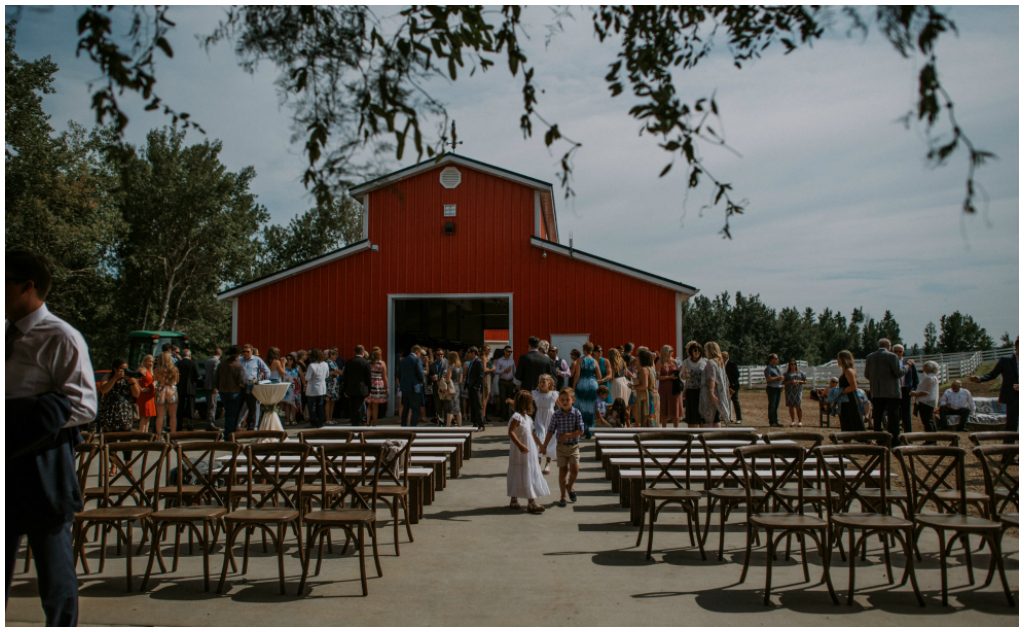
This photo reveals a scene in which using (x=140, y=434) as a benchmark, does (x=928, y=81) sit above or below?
above

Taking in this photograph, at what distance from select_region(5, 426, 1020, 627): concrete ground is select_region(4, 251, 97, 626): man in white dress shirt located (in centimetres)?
125

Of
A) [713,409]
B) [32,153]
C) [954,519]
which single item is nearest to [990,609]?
[954,519]

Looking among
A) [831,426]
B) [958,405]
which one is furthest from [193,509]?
[831,426]

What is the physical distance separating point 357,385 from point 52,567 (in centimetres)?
1202

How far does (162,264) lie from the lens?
41344mm

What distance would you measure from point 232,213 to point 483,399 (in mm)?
28556

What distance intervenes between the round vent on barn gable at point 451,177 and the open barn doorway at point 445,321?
4265 mm

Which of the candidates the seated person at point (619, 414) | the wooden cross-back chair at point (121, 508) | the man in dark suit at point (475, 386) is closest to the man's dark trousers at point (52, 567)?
the wooden cross-back chair at point (121, 508)

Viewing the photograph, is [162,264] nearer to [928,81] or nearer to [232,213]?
[232,213]

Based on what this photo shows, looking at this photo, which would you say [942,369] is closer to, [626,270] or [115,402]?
[626,270]

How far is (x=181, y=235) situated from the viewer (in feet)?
136

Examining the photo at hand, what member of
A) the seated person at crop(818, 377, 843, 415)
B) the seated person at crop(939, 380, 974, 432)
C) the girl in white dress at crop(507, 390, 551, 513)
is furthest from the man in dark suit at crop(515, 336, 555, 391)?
the seated person at crop(939, 380, 974, 432)

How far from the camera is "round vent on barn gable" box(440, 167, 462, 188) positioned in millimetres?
22234

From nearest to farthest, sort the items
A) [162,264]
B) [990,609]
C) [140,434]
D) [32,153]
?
[990,609] → [140,434] → [32,153] → [162,264]
